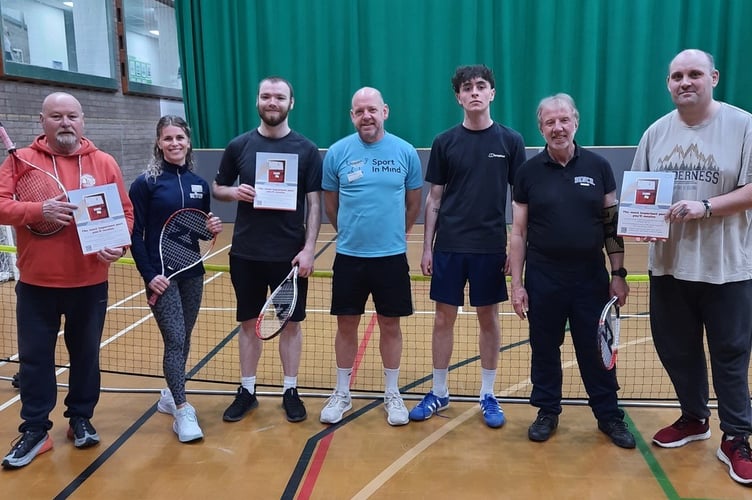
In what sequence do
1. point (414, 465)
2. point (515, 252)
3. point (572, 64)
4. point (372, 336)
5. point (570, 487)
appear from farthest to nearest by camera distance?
point (572, 64), point (372, 336), point (515, 252), point (414, 465), point (570, 487)

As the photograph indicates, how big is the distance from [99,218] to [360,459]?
1868mm

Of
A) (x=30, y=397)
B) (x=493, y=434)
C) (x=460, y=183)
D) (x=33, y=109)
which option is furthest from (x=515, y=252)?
(x=33, y=109)

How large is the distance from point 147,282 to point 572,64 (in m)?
10.8

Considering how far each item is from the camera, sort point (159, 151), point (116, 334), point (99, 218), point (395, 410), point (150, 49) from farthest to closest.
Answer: point (150, 49) < point (116, 334) < point (395, 410) < point (159, 151) < point (99, 218)

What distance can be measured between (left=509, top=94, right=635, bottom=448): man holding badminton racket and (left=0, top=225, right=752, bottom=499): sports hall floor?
0.78 feet

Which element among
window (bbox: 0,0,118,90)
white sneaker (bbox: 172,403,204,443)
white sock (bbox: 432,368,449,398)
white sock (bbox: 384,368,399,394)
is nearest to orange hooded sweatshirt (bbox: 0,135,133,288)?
white sneaker (bbox: 172,403,204,443)

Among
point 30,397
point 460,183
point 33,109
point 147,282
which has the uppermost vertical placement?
point 33,109

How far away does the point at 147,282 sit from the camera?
11.1ft

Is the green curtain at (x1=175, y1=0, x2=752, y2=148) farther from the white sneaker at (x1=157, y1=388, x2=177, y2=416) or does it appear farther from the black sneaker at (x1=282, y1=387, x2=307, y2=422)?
the white sneaker at (x1=157, y1=388, x2=177, y2=416)

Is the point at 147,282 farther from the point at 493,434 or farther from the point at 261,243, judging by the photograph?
the point at 493,434

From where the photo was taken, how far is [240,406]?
3809mm

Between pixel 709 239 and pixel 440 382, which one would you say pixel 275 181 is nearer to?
pixel 440 382

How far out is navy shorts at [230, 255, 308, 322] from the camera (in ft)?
11.9

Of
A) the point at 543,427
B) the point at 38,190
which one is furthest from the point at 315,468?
the point at 38,190
